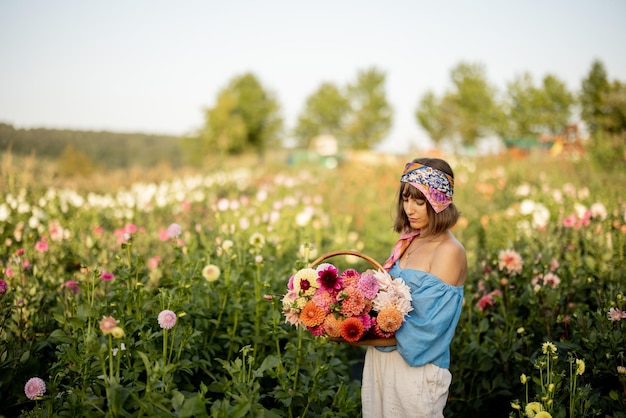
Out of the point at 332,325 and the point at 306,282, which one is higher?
the point at 306,282

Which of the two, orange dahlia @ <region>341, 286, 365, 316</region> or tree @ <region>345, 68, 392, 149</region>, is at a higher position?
tree @ <region>345, 68, 392, 149</region>

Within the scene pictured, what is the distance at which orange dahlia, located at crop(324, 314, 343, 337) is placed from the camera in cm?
194

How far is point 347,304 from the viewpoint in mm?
1954

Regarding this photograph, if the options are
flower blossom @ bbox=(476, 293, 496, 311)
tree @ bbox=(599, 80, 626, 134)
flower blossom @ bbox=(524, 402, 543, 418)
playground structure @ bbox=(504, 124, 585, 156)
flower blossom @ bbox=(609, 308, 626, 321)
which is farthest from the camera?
tree @ bbox=(599, 80, 626, 134)

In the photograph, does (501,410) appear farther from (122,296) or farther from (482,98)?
(482,98)

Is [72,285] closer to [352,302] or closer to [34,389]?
[34,389]

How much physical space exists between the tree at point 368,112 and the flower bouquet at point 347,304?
40.8m

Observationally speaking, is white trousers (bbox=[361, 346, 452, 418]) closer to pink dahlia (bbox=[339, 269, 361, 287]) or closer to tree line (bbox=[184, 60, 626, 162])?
pink dahlia (bbox=[339, 269, 361, 287])

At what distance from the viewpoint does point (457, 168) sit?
11.6 m

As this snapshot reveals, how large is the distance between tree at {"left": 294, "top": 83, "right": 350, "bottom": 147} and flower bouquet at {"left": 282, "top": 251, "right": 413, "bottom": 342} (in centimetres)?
4215

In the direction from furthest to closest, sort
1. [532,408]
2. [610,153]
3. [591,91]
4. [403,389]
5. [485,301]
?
[591,91]
[610,153]
[485,301]
[403,389]
[532,408]

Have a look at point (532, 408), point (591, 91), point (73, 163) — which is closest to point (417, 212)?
point (532, 408)

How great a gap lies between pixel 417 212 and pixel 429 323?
506 mm

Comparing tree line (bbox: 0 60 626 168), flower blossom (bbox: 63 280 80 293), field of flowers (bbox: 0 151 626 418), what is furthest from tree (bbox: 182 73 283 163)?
flower blossom (bbox: 63 280 80 293)
